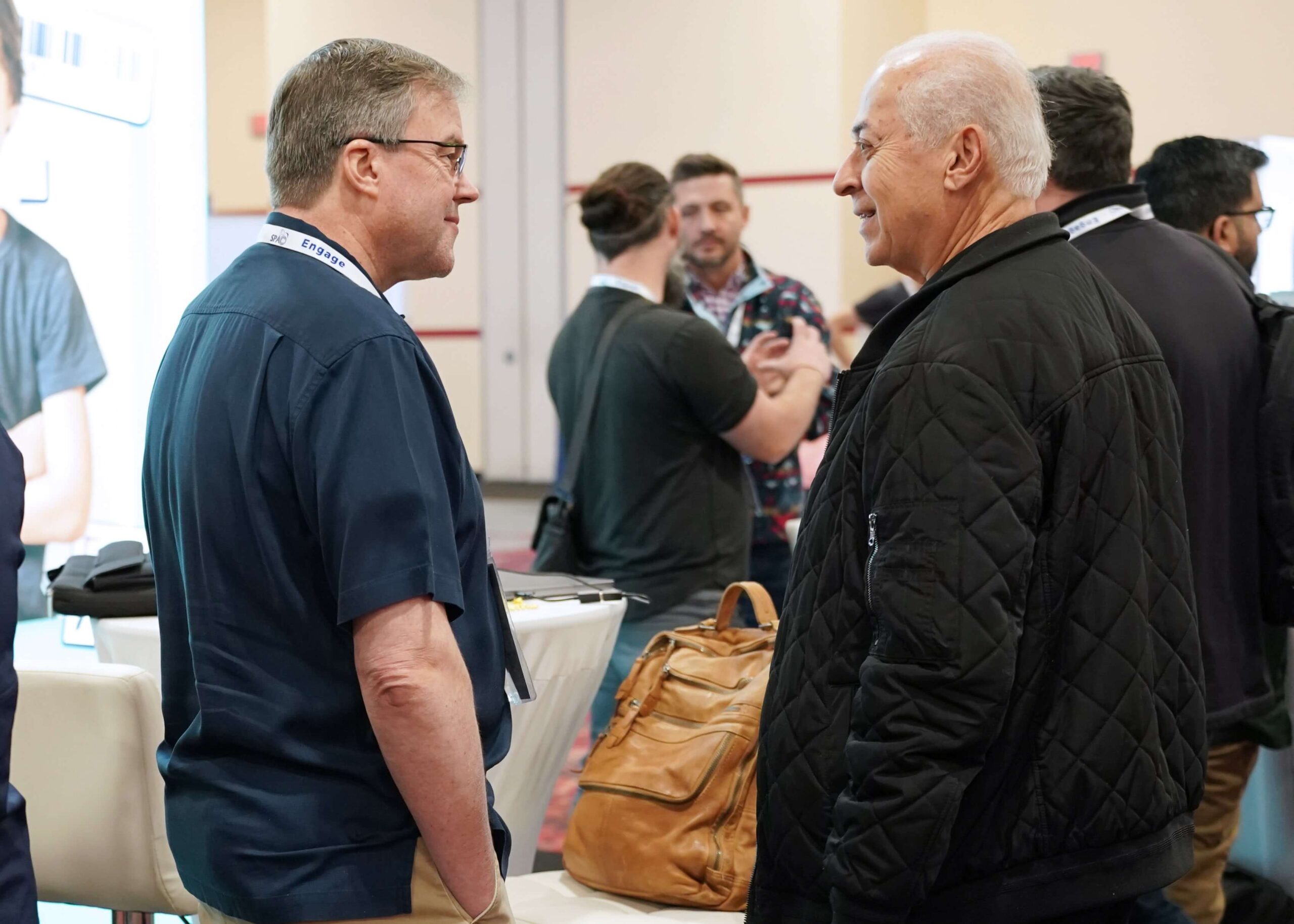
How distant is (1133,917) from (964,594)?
921 millimetres

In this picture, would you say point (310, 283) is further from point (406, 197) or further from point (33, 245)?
point (33, 245)

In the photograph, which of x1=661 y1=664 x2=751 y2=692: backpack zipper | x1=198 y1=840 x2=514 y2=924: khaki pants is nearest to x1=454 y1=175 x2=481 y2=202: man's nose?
x1=198 y1=840 x2=514 y2=924: khaki pants

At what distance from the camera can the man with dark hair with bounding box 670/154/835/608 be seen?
3.15m

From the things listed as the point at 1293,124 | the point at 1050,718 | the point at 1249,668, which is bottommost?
the point at 1249,668

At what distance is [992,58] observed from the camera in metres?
1.37

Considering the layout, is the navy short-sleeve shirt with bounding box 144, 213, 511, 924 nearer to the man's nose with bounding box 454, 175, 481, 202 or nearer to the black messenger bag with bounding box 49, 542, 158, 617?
the man's nose with bounding box 454, 175, 481, 202

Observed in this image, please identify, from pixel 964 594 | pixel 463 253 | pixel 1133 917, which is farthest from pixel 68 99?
pixel 463 253

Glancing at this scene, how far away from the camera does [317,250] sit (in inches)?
51.6

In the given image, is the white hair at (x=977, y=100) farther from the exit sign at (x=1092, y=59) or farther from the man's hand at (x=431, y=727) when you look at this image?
the exit sign at (x=1092, y=59)

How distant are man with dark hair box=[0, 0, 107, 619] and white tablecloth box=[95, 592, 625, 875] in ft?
1.70

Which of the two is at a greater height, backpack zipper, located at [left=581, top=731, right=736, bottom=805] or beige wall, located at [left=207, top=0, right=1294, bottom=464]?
beige wall, located at [left=207, top=0, right=1294, bottom=464]

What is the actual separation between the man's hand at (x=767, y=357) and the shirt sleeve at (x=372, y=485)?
5.67 ft

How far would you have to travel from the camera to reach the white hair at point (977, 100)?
1.36 m

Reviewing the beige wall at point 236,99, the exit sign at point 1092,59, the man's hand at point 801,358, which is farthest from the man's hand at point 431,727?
the beige wall at point 236,99
